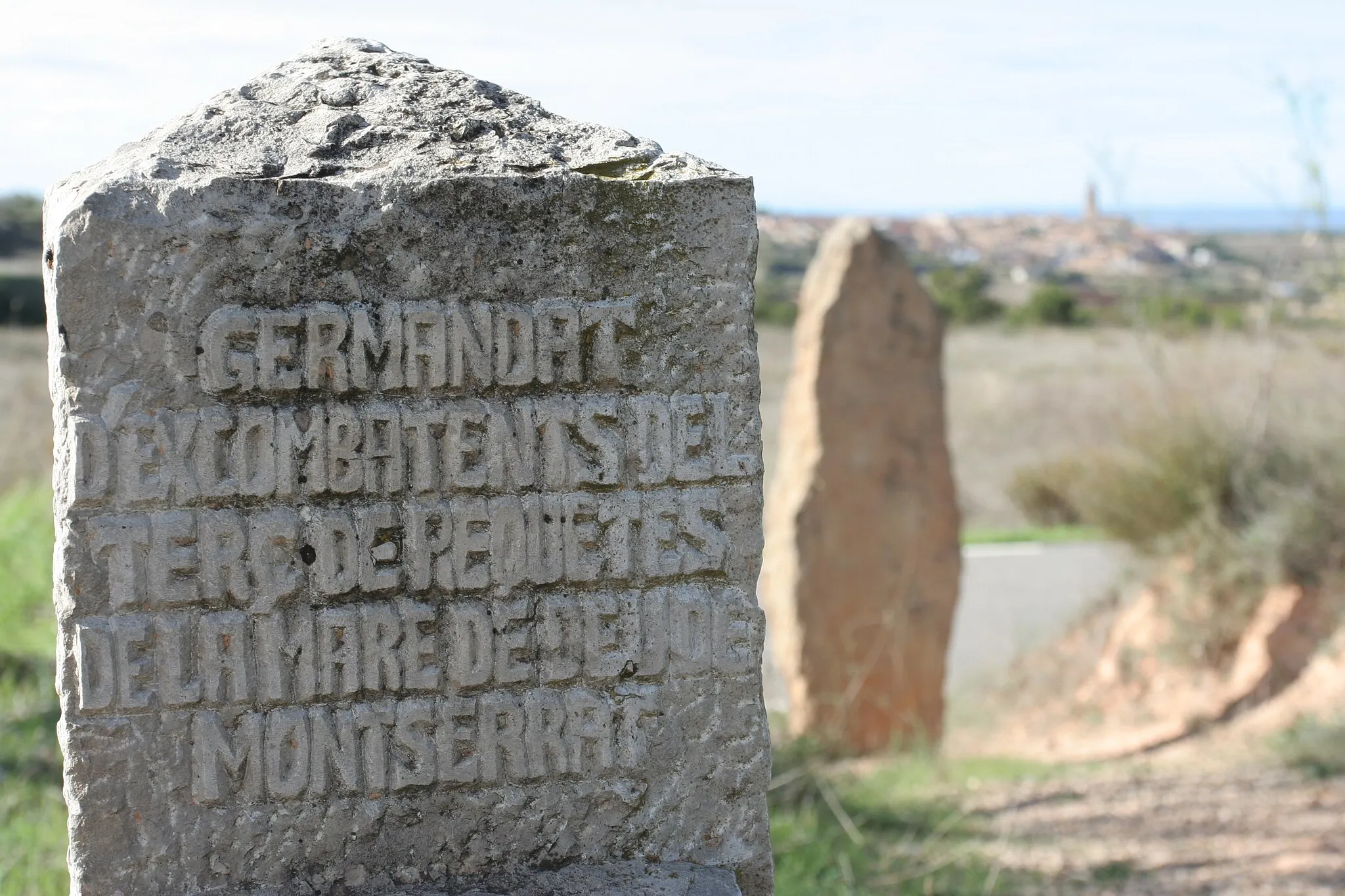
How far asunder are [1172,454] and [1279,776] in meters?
2.76

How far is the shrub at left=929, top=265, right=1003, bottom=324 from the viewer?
924 inches

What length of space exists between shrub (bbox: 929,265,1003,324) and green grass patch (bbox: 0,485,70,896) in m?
18.4

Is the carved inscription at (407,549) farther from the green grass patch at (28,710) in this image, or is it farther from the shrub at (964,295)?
the shrub at (964,295)

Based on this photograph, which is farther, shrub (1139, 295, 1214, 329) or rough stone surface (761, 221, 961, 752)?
shrub (1139, 295, 1214, 329)

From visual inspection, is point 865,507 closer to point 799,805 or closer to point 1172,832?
point 799,805

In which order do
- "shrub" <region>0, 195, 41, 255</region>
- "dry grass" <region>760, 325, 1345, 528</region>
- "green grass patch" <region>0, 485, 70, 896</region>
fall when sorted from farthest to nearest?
"shrub" <region>0, 195, 41, 255</region> → "dry grass" <region>760, 325, 1345, 528</region> → "green grass patch" <region>0, 485, 70, 896</region>

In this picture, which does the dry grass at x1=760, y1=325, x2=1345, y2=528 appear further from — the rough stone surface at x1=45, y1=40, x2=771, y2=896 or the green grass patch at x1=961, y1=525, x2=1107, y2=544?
the rough stone surface at x1=45, y1=40, x2=771, y2=896

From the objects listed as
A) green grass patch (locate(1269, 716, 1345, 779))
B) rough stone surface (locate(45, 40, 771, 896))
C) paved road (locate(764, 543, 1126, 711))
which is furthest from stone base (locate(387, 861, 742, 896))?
paved road (locate(764, 543, 1126, 711))

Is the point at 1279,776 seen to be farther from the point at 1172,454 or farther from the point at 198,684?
the point at 198,684

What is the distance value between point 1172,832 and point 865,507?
1860 mm

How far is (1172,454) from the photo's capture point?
289 inches

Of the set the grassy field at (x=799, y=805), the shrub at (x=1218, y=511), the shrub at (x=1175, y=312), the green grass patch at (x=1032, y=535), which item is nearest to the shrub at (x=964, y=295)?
the shrub at (x=1175, y=312)

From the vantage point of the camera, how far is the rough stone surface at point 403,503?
1.77 metres

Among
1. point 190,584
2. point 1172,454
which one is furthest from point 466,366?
point 1172,454
